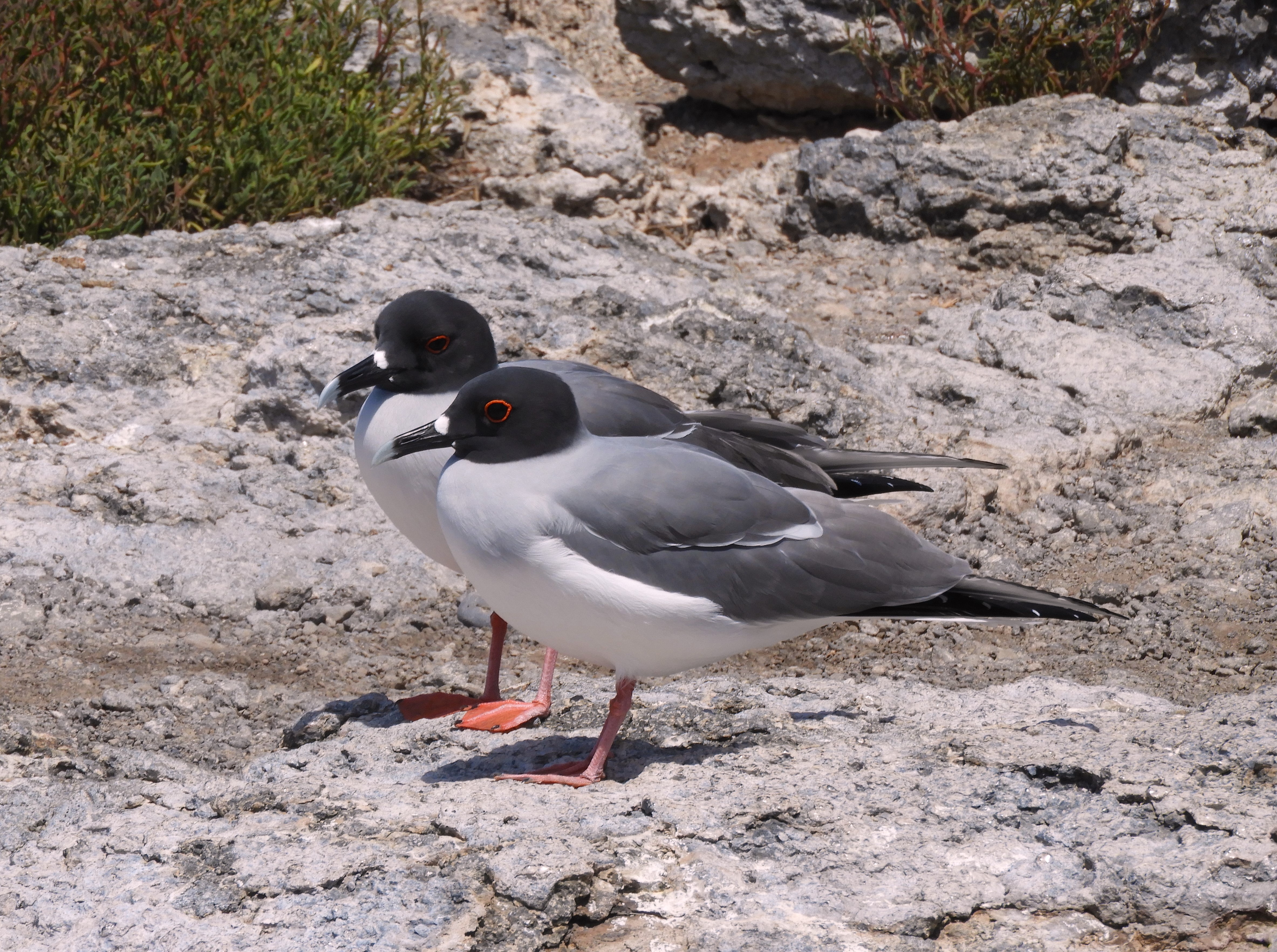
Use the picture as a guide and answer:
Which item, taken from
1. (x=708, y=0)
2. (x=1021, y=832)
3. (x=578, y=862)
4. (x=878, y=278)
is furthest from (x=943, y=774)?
(x=708, y=0)

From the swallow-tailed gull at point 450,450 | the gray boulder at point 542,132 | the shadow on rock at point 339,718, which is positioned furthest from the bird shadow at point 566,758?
the gray boulder at point 542,132

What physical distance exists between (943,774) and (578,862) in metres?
1.00

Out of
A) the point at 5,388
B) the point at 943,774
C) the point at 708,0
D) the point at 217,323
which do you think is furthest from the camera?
the point at 708,0

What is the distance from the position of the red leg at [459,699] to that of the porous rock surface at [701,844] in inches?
18.4

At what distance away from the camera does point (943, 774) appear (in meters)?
3.44

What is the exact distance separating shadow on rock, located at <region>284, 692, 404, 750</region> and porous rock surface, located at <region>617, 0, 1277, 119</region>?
22.4ft

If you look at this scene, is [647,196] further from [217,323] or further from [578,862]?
[578,862]

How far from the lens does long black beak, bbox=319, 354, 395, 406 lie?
4.52 m

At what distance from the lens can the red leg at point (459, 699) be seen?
4.32m

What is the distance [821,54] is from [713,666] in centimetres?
629

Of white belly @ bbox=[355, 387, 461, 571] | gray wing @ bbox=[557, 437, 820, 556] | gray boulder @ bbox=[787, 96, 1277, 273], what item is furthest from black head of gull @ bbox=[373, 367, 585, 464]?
gray boulder @ bbox=[787, 96, 1277, 273]

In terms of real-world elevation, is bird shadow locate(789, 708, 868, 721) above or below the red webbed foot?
above

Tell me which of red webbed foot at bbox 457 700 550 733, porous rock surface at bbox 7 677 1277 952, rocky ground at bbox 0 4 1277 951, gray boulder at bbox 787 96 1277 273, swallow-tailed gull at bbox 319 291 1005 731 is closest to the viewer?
porous rock surface at bbox 7 677 1277 952

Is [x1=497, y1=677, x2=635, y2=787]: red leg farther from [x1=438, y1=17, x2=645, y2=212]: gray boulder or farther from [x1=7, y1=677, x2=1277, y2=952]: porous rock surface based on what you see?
[x1=438, y1=17, x2=645, y2=212]: gray boulder
